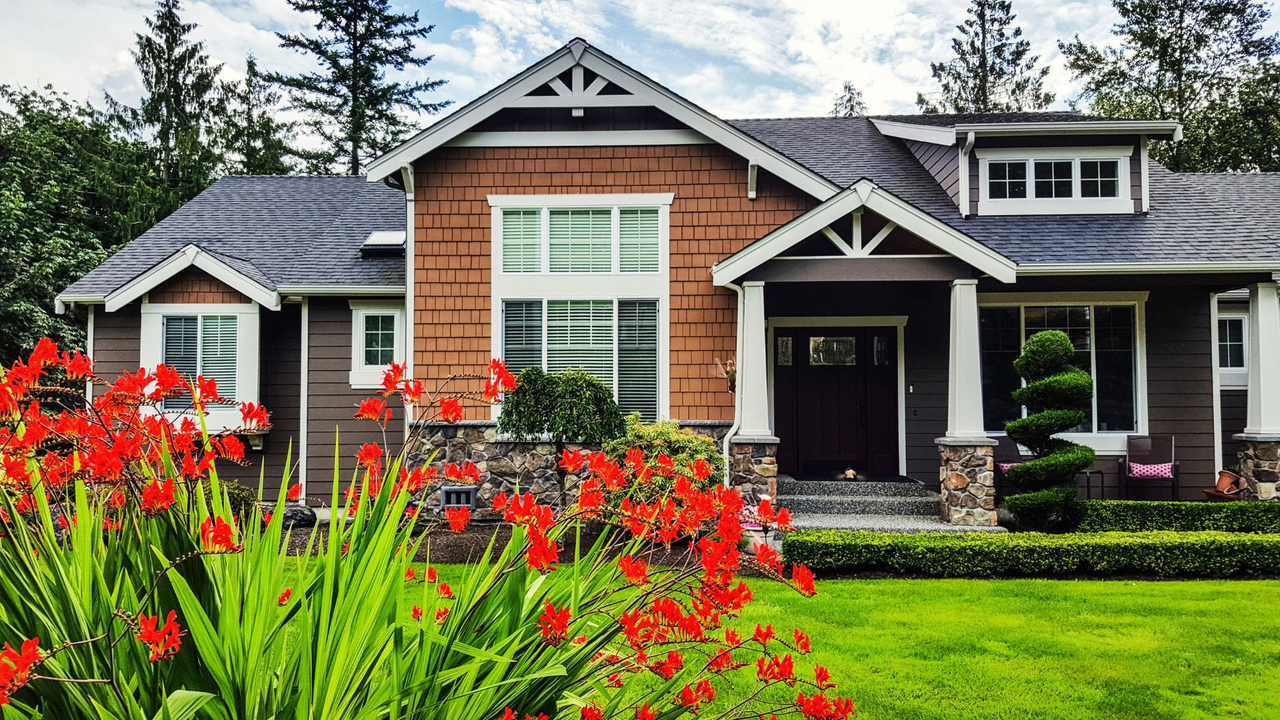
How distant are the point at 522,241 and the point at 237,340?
4.43 m

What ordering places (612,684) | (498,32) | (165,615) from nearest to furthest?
(165,615) → (612,684) → (498,32)

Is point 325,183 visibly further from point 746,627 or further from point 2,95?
point 2,95

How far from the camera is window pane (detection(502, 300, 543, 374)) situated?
32.7 feet

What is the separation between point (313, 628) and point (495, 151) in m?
9.09

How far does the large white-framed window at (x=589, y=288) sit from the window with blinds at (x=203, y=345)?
4041mm

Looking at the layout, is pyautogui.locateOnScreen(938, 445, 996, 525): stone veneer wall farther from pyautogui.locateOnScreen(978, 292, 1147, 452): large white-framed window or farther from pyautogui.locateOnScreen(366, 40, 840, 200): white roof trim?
pyautogui.locateOnScreen(366, 40, 840, 200): white roof trim

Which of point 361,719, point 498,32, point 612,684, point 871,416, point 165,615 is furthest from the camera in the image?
point 498,32

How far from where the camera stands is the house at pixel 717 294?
970cm

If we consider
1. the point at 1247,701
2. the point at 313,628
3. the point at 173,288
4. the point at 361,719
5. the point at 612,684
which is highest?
the point at 173,288

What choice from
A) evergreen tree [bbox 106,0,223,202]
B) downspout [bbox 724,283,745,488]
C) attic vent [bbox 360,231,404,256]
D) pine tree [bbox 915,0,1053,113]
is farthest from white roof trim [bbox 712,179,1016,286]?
evergreen tree [bbox 106,0,223,202]

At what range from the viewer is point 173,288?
10.6m

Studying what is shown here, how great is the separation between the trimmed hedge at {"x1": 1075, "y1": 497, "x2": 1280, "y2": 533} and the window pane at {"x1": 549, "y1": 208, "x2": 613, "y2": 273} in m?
6.58

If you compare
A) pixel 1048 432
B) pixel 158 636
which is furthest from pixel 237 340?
pixel 1048 432

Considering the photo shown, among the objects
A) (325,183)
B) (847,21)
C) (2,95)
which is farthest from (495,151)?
(2,95)
